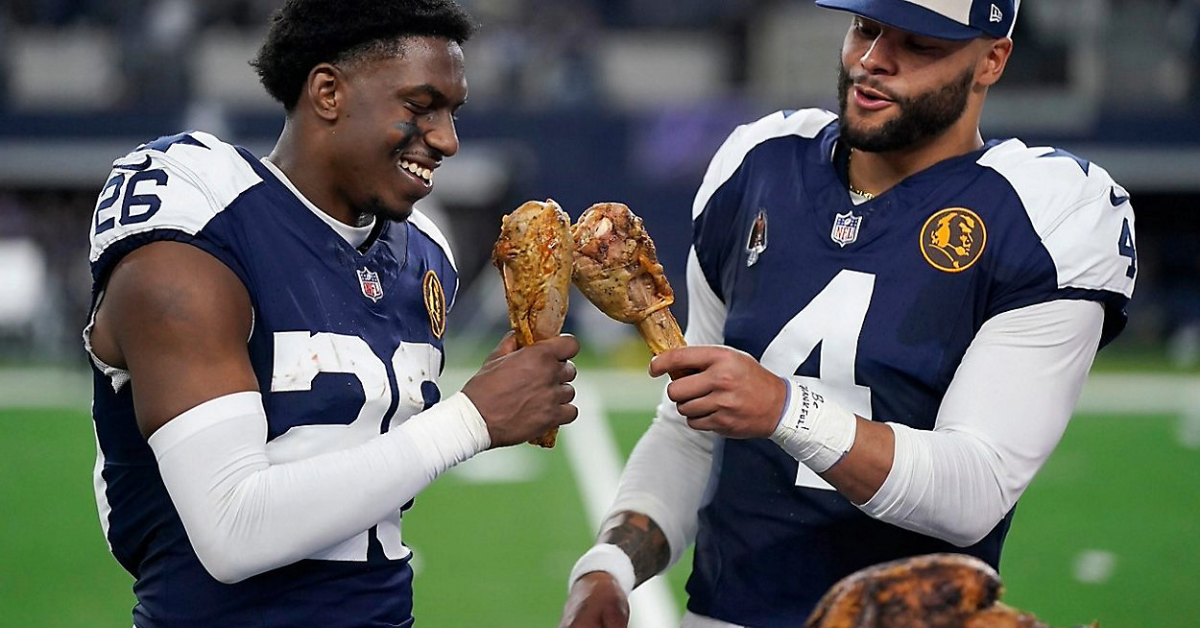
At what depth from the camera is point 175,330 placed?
2.42 meters

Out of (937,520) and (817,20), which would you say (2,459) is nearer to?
(937,520)

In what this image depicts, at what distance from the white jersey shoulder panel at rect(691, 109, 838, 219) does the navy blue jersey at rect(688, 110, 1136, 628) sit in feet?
0.38

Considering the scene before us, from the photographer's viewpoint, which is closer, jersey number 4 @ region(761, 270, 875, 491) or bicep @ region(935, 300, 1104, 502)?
bicep @ region(935, 300, 1104, 502)

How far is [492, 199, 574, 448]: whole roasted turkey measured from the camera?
260 centimetres

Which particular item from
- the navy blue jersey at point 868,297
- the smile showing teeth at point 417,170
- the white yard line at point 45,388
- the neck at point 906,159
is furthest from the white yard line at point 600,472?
the white yard line at point 45,388

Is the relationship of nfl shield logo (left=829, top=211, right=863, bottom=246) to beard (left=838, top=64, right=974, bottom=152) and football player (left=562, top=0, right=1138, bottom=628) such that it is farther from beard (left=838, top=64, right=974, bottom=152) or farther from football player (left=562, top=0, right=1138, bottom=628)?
beard (left=838, top=64, right=974, bottom=152)

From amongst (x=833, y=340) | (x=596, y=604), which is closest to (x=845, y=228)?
(x=833, y=340)

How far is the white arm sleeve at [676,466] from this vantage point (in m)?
3.14

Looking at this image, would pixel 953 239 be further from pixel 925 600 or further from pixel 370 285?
pixel 925 600

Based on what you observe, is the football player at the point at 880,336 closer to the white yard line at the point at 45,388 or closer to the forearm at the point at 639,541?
the forearm at the point at 639,541

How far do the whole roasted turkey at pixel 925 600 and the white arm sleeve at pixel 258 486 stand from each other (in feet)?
3.43

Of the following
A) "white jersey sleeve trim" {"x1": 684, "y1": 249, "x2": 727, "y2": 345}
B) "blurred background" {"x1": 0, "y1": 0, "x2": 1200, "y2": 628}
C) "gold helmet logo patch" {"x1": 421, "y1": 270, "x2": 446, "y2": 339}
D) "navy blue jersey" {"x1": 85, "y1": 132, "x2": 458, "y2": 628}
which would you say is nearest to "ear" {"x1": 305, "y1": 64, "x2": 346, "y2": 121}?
"navy blue jersey" {"x1": 85, "y1": 132, "x2": 458, "y2": 628}

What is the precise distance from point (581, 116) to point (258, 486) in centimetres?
1424

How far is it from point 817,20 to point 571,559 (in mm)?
11327
